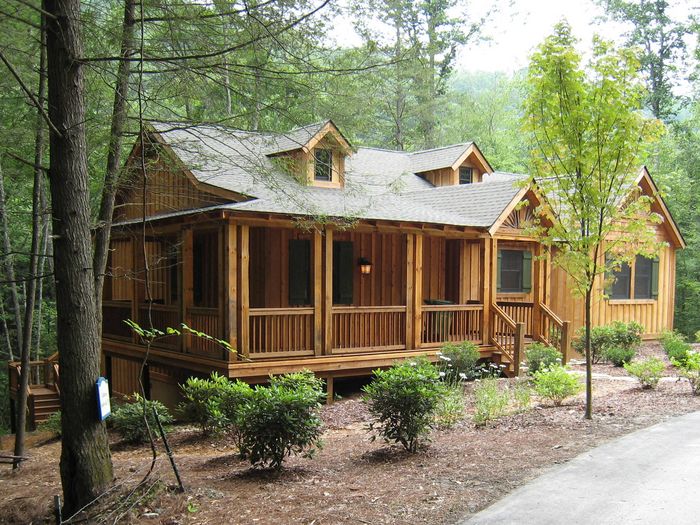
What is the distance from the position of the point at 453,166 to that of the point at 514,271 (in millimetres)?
3903

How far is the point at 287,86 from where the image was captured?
7098mm

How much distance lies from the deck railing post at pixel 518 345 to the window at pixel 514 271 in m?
3.64

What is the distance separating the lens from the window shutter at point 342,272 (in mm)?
15188

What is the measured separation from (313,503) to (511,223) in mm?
11017

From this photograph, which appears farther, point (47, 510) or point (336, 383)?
point (336, 383)

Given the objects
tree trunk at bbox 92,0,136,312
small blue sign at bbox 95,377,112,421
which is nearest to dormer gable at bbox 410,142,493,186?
tree trunk at bbox 92,0,136,312

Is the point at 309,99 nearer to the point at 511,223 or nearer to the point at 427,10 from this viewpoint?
the point at 511,223

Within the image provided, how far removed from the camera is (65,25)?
5637mm

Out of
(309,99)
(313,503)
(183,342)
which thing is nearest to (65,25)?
(309,99)

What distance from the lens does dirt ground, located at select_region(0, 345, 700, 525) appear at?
5.58m

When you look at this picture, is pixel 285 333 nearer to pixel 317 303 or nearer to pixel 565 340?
pixel 317 303

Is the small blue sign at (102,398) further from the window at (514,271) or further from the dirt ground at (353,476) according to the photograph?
the window at (514,271)

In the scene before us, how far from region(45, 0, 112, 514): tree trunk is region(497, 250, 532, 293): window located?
13.3 m

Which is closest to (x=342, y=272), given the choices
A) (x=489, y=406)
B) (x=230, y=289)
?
(x=230, y=289)
